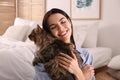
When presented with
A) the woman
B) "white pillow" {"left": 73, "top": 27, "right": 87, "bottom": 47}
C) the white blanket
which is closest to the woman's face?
the woman

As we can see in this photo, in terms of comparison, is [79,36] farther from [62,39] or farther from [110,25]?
[62,39]

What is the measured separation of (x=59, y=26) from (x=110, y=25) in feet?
6.87

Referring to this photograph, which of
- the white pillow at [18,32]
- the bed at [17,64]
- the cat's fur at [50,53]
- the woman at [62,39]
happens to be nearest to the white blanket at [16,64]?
the bed at [17,64]

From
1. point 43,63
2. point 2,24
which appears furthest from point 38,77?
point 2,24

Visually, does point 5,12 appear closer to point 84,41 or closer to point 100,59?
point 84,41

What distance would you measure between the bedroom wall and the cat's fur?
2.17m

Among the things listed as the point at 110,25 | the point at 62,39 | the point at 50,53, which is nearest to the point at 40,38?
the point at 50,53

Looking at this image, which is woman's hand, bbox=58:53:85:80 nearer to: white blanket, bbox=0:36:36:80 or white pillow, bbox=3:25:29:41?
white blanket, bbox=0:36:36:80

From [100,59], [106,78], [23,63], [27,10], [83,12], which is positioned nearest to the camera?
[23,63]

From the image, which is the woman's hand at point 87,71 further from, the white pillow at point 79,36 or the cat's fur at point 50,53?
the white pillow at point 79,36

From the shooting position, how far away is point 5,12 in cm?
485

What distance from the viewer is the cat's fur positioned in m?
1.03

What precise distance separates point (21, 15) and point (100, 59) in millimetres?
2377

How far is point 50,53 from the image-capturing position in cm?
104
